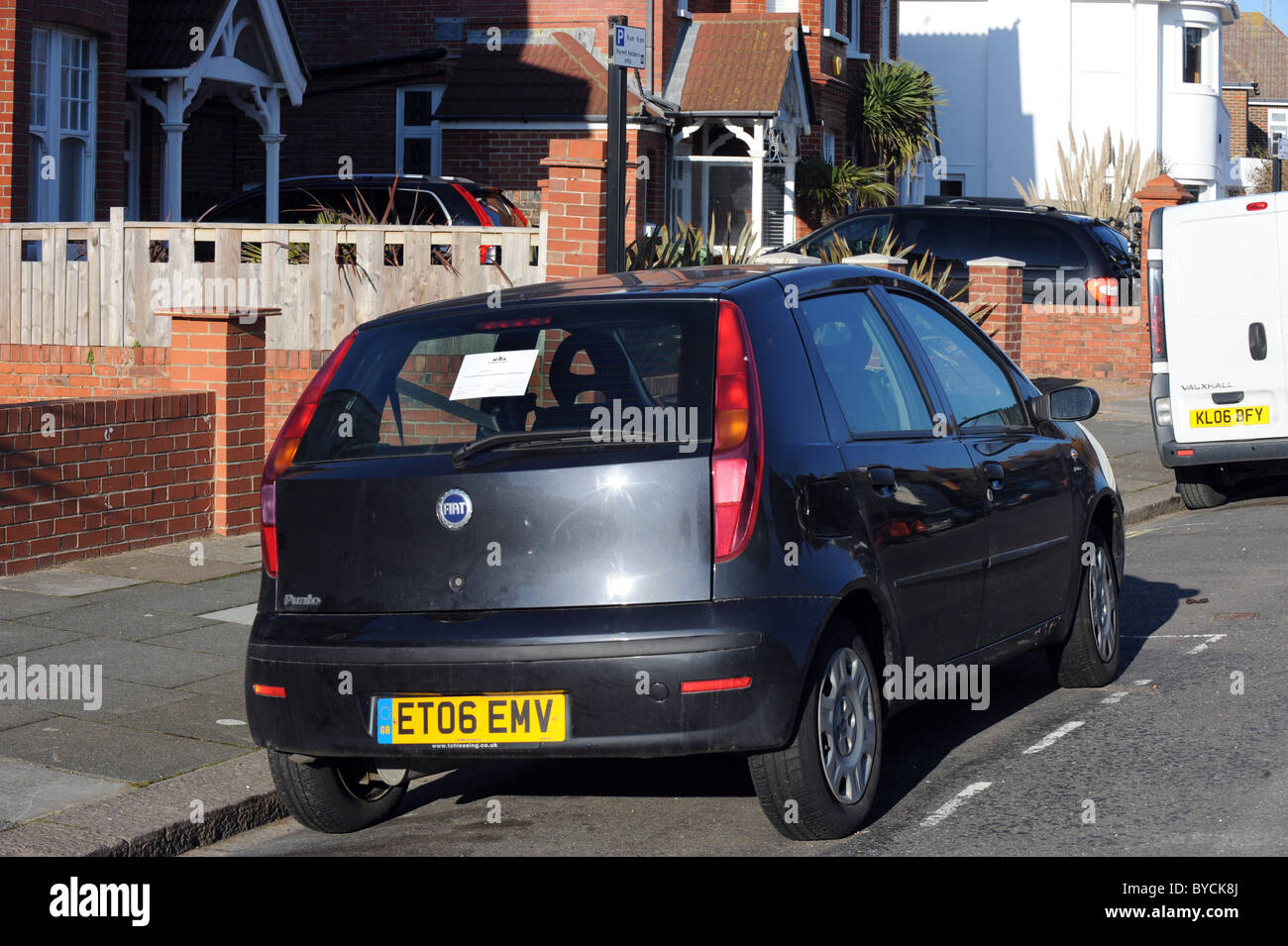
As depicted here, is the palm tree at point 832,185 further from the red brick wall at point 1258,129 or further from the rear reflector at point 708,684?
the red brick wall at point 1258,129

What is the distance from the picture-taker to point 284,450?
539 cm

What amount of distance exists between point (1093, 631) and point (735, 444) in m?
2.88

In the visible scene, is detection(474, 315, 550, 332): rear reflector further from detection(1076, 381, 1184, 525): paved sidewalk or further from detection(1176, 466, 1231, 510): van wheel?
detection(1176, 466, 1231, 510): van wheel

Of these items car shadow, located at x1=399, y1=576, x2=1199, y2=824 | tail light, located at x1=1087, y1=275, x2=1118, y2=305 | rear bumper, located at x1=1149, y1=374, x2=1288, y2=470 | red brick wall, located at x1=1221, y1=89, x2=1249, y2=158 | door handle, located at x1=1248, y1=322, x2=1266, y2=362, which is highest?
red brick wall, located at x1=1221, y1=89, x2=1249, y2=158

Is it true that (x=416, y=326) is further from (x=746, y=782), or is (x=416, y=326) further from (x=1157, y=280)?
(x=1157, y=280)

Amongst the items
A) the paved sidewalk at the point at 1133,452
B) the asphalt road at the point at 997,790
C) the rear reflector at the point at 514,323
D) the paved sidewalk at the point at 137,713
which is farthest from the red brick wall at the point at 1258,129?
the rear reflector at the point at 514,323

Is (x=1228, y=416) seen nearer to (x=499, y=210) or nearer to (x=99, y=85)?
(x=499, y=210)

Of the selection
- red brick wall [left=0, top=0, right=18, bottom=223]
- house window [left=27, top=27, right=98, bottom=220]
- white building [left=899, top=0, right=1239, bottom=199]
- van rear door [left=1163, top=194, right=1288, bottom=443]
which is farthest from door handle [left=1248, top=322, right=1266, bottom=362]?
white building [left=899, top=0, right=1239, bottom=199]

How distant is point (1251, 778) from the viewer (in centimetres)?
586

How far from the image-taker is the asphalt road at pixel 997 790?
5297mm

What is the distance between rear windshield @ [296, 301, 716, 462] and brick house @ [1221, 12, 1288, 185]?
59450 mm

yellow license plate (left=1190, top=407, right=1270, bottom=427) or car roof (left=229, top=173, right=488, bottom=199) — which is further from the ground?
car roof (left=229, top=173, right=488, bottom=199)

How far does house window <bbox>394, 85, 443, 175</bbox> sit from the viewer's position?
26.2m
